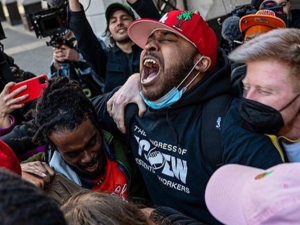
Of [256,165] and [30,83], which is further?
[30,83]

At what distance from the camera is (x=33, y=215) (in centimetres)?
78

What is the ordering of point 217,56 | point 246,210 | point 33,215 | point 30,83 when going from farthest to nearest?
point 30,83
point 217,56
point 246,210
point 33,215

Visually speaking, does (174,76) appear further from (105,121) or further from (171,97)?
(105,121)

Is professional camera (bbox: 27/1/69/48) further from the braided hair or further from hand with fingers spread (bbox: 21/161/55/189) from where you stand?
the braided hair

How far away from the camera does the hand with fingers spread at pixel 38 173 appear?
6.50 feet

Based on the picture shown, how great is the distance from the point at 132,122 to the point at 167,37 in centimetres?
54

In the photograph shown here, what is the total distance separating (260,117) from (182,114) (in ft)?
1.46

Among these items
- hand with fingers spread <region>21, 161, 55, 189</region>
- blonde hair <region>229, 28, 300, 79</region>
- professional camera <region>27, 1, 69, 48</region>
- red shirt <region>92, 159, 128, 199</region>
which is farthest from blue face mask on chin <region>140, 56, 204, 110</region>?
professional camera <region>27, 1, 69, 48</region>

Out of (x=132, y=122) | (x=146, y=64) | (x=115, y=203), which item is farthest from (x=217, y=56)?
(x=115, y=203)

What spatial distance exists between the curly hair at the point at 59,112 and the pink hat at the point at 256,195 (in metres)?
0.99

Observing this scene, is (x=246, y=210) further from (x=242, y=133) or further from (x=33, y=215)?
(x=33, y=215)

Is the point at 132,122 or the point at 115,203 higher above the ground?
the point at 115,203

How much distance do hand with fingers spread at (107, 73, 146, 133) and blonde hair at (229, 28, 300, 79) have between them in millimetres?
678

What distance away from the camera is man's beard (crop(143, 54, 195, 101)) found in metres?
2.16
